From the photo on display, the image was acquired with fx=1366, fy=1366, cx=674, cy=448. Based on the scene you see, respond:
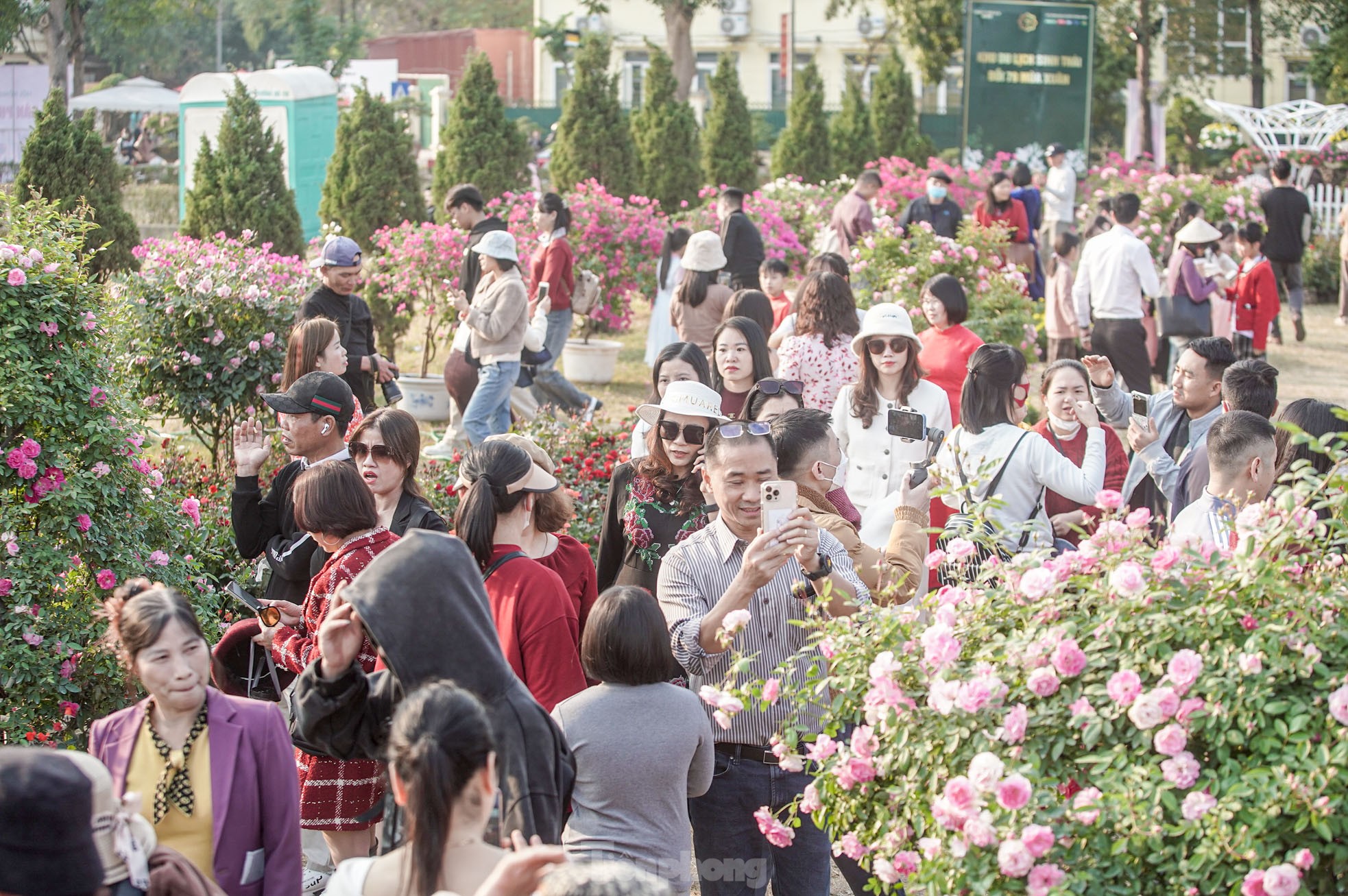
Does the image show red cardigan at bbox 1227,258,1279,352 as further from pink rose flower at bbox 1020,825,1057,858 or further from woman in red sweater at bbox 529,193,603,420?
pink rose flower at bbox 1020,825,1057,858

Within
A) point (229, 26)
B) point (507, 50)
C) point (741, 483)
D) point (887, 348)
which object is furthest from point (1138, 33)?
point (229, 26)

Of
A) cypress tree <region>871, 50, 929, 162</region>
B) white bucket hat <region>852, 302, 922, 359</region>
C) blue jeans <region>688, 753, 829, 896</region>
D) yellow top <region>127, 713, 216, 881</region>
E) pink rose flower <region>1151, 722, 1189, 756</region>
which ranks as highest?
cypress tree <region>871, 50, 929, 162</region>

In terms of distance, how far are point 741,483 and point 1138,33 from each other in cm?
2783

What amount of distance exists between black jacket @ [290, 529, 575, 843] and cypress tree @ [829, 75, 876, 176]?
2321 cm

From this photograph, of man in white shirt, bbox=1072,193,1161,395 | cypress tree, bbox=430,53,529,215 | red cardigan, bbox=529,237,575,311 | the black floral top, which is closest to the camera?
the black floral top

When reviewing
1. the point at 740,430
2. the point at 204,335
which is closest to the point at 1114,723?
the point at 740,430

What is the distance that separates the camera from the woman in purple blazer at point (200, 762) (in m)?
3.04

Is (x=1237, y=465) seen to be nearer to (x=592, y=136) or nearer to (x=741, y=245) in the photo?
(x=741, y=245)

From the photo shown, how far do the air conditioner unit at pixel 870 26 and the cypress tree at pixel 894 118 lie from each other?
19348mm

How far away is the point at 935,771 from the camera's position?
2709 mm

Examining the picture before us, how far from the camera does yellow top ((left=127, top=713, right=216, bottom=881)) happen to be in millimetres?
3037

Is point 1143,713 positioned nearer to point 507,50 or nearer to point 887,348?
point 887,348

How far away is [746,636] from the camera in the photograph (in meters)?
3.73

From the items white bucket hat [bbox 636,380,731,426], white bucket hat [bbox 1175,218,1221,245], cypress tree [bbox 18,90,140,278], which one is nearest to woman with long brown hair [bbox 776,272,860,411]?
white bucket hat [bbox 636,380,731,426]
